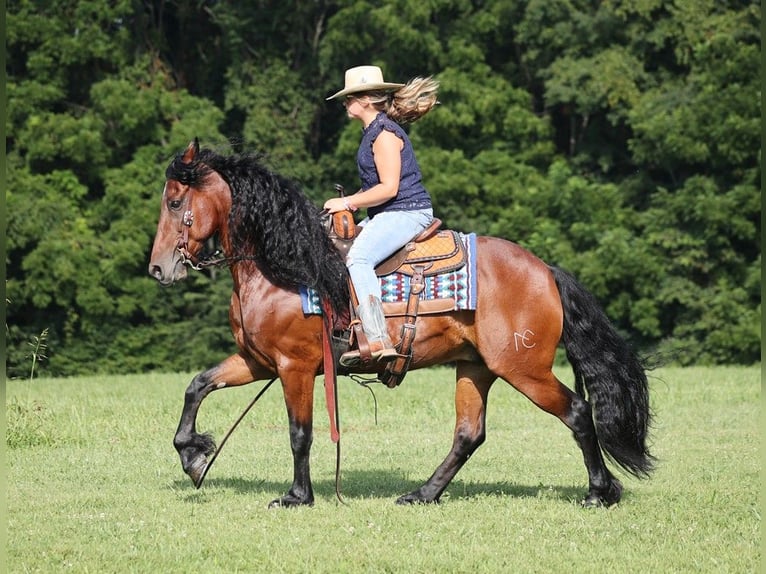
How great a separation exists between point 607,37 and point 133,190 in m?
11.8

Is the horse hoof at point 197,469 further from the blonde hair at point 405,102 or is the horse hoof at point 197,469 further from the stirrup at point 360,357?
the blonde hair at point 405,102

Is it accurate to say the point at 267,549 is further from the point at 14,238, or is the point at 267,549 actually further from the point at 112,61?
the point at 112,61

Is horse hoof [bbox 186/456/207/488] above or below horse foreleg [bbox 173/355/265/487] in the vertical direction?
below

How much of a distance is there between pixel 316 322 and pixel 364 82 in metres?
1.58

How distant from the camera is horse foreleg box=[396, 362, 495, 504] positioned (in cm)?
766

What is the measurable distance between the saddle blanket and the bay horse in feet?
0.23

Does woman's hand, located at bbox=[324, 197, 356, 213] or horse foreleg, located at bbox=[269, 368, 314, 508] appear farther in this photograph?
horse foreleg, located at bbox=[269, 368, 314, 508]

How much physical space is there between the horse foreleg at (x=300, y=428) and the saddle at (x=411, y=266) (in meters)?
0.37

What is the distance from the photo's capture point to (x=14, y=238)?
82.3ft

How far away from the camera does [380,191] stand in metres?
7.18

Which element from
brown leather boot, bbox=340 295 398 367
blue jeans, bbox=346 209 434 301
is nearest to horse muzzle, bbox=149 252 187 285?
blue jeans, bbox=346 209 434 301

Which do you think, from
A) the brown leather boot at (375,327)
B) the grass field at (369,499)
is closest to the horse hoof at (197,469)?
the grass field at (369,499)

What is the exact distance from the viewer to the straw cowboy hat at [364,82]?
7.33 meters

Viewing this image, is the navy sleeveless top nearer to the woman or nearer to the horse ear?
the woman
